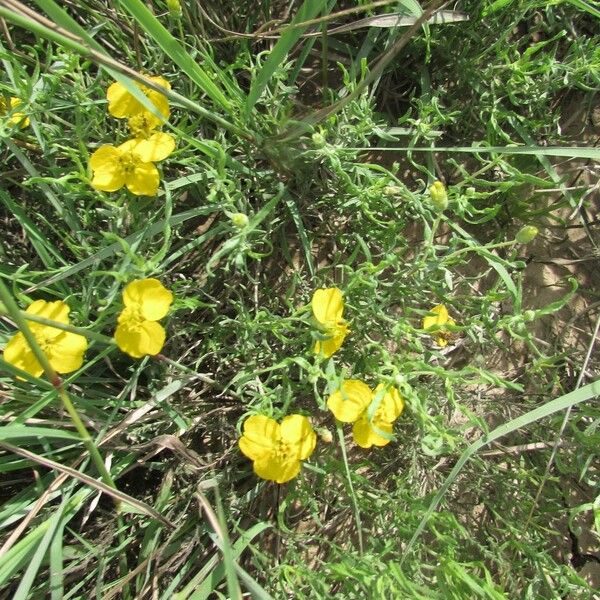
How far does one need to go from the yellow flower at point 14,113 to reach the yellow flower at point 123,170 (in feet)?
0.70

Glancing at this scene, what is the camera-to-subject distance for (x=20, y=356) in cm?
140

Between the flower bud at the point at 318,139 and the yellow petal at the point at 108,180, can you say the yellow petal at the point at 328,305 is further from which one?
the yellow petal at the point at 108,180

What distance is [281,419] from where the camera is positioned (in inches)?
62.6

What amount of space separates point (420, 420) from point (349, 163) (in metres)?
0.71

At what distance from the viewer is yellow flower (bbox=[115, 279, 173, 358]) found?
132cm

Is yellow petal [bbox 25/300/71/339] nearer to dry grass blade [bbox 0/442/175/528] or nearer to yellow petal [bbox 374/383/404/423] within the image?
dry grass blade [bbox 0/442/175/528]

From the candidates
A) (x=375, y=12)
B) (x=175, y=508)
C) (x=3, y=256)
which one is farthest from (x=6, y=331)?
(x=375, y=12)

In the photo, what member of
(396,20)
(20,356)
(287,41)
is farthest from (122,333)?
(396,20)

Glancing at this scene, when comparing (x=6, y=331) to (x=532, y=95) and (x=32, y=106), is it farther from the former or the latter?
(x=532, y=95)

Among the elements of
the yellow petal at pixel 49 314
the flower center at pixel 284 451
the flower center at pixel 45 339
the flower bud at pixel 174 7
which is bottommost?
the flower center at pixel 284 451

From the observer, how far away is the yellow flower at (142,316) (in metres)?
1.32

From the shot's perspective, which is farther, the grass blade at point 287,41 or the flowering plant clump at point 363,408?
the flowering plant clump at point 363,408

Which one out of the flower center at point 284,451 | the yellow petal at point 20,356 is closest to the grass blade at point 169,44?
the yellow petal at point 20,356

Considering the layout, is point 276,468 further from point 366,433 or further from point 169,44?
point 169,44
